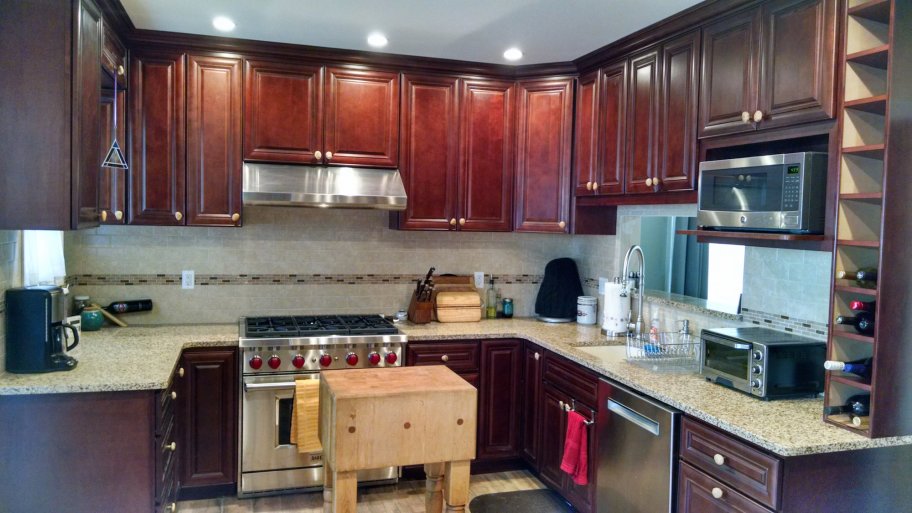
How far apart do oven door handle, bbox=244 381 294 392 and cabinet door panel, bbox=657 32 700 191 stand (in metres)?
2.21

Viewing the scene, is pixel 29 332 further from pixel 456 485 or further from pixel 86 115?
pixel 456 485

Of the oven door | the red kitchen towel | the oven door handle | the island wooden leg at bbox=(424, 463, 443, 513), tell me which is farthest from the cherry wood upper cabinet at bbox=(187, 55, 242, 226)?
the oven door

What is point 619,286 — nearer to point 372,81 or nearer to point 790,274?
point 790,274

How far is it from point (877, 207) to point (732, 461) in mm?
990

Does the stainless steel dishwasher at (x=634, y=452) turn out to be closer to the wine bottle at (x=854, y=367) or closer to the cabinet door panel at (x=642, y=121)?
the wine bottle at (x=854, y=367)

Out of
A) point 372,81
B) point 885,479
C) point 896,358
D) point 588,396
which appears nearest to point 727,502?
point 885,479

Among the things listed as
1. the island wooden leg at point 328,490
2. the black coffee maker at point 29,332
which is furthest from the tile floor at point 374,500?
the black coffee maker at point 29,332

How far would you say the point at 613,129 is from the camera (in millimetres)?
3791

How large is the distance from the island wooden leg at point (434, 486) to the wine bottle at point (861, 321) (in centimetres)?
162

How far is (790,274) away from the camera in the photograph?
9.64 feet

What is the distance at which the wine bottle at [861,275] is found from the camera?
2.22 metres

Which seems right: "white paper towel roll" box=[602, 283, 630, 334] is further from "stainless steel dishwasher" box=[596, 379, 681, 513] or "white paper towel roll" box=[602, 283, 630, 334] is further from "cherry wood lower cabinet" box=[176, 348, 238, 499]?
"cherry wood lower cabinet" box=[176, 348, 238, 499]

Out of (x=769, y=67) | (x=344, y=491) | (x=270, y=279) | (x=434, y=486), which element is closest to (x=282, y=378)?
(x=270, y=279)

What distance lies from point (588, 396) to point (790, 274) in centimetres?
107
